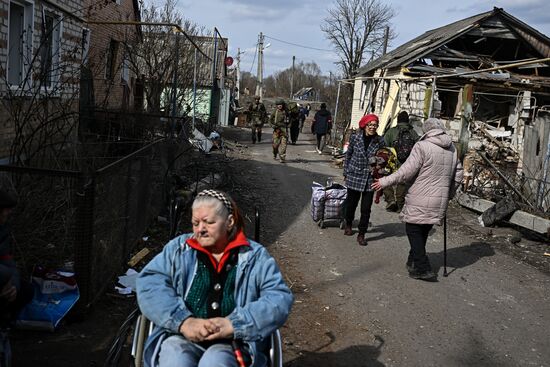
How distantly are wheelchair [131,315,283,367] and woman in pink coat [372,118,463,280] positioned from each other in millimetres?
3746

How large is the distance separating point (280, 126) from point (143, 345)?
1344 centimetres

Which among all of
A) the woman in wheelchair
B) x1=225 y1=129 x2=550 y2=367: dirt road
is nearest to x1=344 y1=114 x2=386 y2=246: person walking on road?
x1=225 y1=129 x2=550 y2=367: dirt road

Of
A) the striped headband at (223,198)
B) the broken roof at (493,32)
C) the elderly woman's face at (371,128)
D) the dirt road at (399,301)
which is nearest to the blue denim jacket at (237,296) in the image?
the striped headband at (223,198)

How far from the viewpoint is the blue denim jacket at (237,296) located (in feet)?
9.05

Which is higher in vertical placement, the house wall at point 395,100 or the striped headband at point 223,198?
the house wall at point 395,100

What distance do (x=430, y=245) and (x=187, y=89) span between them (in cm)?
1119

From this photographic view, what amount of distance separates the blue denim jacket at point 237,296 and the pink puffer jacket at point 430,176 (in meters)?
3.62

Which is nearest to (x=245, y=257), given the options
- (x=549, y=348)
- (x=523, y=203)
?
(x=549, y=348)

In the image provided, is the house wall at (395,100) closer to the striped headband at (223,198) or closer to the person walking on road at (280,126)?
the person walking on road at (280,126)

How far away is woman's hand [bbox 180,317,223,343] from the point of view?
8.93ft

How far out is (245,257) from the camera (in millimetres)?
Answer: 2938

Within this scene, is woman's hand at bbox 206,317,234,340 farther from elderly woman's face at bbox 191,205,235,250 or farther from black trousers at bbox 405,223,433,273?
black trousers at bbox 405,223,433,273

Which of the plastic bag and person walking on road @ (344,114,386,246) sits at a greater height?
person walking on road @ (344,114,386,246)

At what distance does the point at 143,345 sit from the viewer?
9.34 ft
